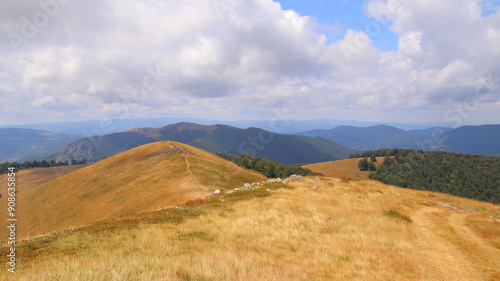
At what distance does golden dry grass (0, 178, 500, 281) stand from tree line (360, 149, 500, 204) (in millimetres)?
134966

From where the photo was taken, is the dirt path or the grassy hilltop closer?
the grassy hilltop


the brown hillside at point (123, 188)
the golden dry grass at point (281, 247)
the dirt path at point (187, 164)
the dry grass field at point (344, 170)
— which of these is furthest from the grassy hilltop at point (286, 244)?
the dry grass field at point (344, 170)

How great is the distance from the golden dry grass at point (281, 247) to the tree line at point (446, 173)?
134966 millimetres

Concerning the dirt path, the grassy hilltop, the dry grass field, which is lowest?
the dry grass field

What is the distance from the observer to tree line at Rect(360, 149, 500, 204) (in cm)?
11562

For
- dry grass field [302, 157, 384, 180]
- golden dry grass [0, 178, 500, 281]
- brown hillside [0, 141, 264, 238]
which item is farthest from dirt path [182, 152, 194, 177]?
dry grass field [302, 157, 384, 180]

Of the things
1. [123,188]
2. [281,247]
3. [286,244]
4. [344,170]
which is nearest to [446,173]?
[344,170]

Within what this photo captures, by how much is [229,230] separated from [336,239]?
6247 mm

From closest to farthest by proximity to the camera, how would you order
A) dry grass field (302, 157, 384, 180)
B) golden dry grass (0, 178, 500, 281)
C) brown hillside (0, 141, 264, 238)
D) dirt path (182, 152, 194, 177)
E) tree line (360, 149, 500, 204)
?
golden dry grass (0, 178, 500, 281) → brown hillside (0, 141, 264, 238) → dirt path (182, 152, 194, 177) → tree line (360, 149, 500, 204) → dry grass field (302, 157, 384, 180)

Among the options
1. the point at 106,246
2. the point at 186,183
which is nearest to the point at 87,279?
the point at 106,246

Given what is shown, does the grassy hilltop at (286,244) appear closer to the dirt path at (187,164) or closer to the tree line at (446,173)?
the dirt path at (187,164)

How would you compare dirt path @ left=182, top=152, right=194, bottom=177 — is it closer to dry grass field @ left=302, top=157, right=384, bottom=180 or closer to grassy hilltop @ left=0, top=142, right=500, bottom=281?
grassy hilltop @ left=0, top=142, right=500, bottom=281

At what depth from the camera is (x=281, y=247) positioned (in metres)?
11.5

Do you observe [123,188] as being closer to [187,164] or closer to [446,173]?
[187,164]
